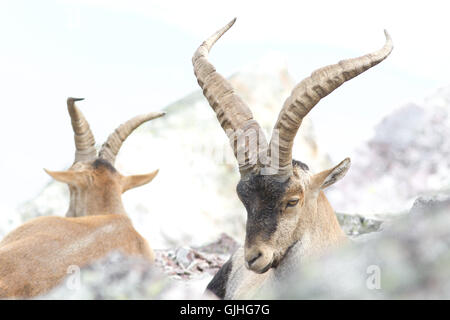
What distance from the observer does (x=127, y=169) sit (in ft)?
60.2

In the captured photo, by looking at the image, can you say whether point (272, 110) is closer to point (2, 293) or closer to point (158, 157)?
point (158, 157)

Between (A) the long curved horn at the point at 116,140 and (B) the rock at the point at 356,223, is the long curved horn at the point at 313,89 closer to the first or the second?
(A) the long curved horn at the point at 116,140

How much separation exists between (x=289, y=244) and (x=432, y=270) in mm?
2386

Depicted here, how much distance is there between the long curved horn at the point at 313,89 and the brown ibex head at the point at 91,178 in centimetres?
424

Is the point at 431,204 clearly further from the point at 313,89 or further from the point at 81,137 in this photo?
the point at 81,137

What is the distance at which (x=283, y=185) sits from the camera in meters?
5.45

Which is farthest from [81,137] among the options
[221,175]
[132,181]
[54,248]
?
[221,175]

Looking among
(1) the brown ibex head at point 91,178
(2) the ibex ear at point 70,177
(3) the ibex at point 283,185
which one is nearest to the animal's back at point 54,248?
(1) the brown ibex head at point 91,178

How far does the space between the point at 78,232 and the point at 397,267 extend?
4662mm

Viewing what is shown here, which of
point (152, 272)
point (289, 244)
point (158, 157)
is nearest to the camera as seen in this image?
point (152, 272)

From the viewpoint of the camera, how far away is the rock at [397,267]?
3225 millimetres

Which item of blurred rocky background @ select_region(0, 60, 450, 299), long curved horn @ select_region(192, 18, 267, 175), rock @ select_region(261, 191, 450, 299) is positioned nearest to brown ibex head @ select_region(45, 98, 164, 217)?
blurred rocky background @ select_region(0, 60, 450, 299)
